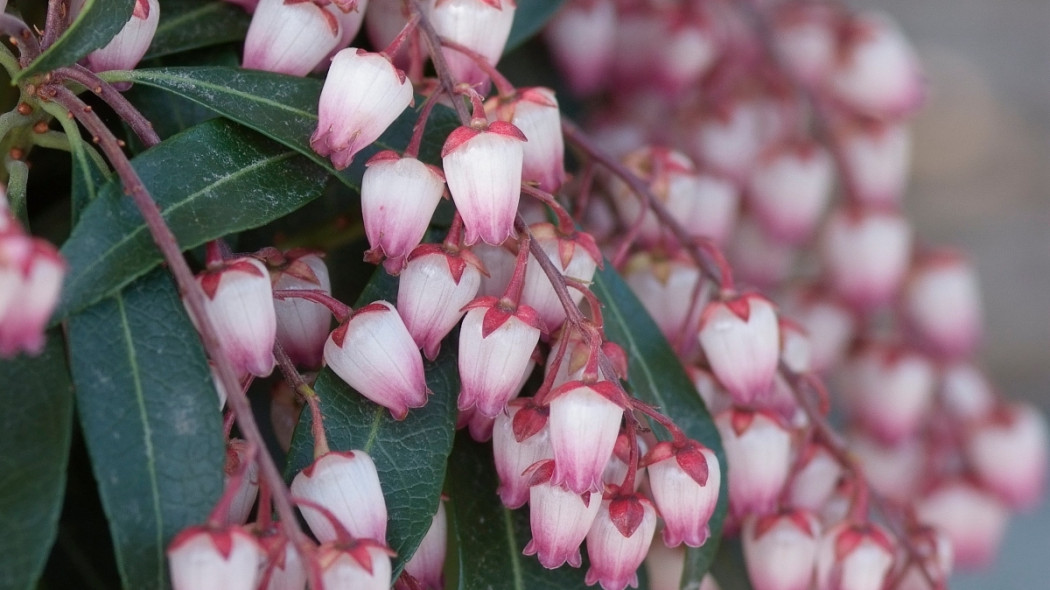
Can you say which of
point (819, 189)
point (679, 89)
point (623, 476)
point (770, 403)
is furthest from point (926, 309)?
point (623, 476)

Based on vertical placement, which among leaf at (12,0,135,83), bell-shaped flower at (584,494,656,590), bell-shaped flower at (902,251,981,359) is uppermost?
leaf at (12,0,135,83)

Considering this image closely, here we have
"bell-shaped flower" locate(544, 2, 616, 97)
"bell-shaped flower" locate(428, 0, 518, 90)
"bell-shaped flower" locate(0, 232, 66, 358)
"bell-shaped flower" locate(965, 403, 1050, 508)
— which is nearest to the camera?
"bell-shaped flower" locate(0, 232, 66, 358)

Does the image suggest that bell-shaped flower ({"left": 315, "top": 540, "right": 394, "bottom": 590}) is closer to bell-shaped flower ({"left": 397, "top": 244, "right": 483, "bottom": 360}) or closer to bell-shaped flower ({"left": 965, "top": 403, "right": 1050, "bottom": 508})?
bell-shaped flower ({"left": 397, "top": 244, "right": 483, "bottom": 360})

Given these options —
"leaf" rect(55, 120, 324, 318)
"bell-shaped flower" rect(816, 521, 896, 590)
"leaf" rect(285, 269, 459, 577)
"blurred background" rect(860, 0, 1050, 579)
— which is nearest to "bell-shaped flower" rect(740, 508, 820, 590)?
"bell-shaped flower" rect(816, 521, 896, 590)

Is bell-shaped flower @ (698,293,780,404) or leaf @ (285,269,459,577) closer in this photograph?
leaf @ (285,269,459,577)

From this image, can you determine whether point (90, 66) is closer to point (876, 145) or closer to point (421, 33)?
point (421, 33)

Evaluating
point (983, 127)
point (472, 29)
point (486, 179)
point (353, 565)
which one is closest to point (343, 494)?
point (353, 565)
